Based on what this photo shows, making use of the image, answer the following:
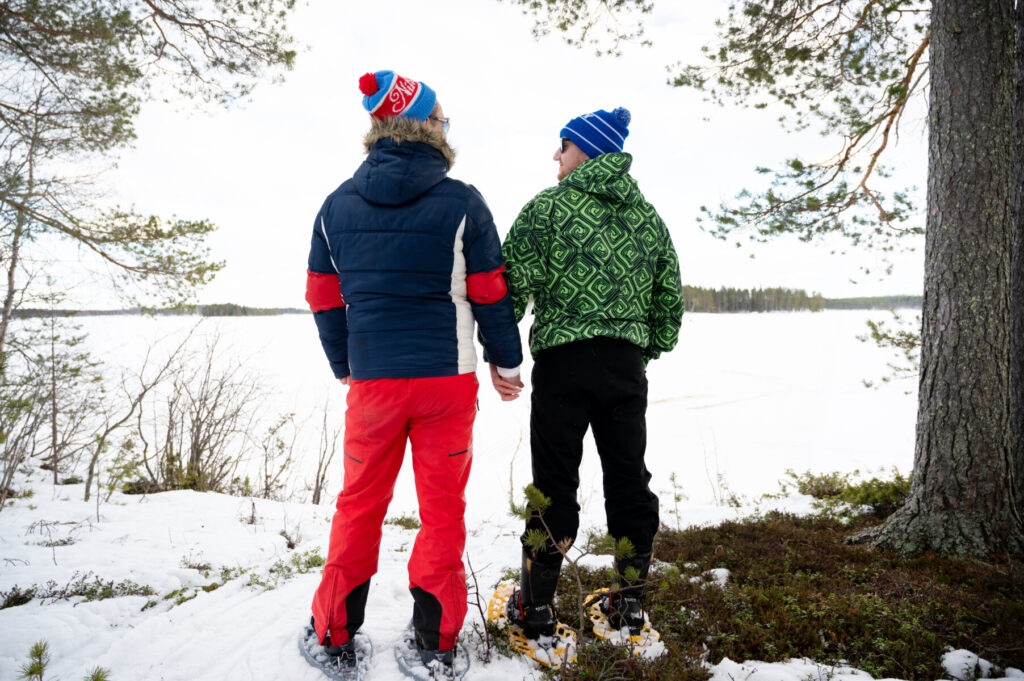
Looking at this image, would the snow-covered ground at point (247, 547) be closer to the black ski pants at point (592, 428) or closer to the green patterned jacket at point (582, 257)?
the black ski pants at point (592, 428)

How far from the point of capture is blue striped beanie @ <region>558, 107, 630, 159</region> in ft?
7.32

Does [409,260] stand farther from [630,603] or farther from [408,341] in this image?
[630,603]

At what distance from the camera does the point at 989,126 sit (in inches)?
123

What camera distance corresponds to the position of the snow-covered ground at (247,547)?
83.0 inches

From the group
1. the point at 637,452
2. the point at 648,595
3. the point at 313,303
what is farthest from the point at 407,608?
the point at 313,303

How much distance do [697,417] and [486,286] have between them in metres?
10.8

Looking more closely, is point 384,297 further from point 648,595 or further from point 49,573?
point 49,573

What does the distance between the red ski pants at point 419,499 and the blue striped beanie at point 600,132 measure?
3.85 ft

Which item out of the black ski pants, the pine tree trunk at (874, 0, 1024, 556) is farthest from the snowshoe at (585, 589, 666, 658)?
the pine tree trunk at (874, 0, 1024, 556)

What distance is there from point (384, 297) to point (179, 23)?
5.12 m

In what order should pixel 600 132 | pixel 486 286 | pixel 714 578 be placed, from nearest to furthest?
pixel 486 286, pixel 600 132, pixel 714 578

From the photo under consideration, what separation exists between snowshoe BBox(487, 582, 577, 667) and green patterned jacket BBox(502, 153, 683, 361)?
1.21 m

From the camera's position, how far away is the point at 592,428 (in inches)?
84.0

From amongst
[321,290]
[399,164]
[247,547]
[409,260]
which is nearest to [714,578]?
[409,260]
